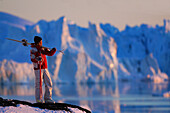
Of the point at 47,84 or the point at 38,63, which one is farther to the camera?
the point at 47,84

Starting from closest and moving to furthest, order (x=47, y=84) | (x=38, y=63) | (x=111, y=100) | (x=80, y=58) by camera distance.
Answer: (x=38, y=63) < (x=47, y=84) < (x=111, y=100) < (x=80, y=58)

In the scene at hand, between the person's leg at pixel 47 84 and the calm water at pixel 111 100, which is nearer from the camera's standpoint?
the person's leg at pixel 47 84

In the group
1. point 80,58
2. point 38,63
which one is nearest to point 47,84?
point 38,63

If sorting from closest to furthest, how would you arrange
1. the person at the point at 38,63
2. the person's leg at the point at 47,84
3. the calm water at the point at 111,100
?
the person at the point at 38,63 → the person's leg at the point at 47,84 → the calm water at the point at 111,100

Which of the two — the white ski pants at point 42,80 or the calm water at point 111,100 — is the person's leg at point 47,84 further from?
the calm water at point 111,100

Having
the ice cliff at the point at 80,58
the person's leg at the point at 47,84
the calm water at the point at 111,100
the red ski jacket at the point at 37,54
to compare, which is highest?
the ice cliff at the point at 80,58

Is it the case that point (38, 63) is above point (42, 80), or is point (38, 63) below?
above

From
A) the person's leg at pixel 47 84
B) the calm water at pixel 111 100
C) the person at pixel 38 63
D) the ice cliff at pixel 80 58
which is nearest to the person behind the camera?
the person at pixel 38 63

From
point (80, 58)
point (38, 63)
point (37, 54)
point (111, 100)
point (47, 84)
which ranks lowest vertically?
point (111, 100)

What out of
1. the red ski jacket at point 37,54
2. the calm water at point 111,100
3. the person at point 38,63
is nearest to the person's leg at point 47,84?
the person at point 38,63

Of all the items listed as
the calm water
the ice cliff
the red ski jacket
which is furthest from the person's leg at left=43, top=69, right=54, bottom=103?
the ice cliff

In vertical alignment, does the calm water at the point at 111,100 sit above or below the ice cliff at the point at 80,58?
below

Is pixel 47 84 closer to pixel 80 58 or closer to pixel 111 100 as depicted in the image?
pixel 111 100

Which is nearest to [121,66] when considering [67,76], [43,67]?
[67,76]
